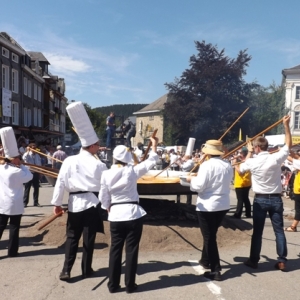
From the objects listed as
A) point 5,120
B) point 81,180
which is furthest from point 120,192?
point 5,120

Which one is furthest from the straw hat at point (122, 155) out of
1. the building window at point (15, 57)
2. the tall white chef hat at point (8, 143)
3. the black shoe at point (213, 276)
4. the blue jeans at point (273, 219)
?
the building window at point (15, 57)

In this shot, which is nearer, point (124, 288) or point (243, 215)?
point (124, 288)

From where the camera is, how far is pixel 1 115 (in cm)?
2917

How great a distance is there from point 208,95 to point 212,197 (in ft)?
107

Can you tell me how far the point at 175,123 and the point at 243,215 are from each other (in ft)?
90.1

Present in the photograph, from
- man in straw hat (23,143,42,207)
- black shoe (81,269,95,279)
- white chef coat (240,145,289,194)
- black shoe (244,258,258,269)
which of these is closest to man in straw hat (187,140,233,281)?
white chef coat (240,145,289,194)

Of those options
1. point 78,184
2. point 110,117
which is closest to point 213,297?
point 78,184

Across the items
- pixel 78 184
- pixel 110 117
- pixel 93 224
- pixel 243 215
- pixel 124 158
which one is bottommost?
pixel 243 215

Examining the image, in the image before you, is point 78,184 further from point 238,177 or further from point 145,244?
point 238,177

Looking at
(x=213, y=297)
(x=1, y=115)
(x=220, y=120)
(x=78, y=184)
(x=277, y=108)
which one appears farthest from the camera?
(x=277, y=108)

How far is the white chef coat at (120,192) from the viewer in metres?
4.77

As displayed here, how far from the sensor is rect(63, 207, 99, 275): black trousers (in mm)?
5168

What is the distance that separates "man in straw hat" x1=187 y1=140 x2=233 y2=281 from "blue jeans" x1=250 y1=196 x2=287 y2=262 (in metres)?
0.68

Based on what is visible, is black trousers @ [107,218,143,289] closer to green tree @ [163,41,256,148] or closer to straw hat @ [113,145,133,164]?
straw hat @ [113,145,133,164]
